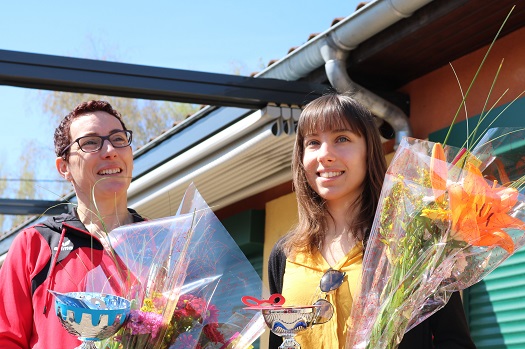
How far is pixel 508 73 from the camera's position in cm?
536

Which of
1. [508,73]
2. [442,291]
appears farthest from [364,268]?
[508,73]

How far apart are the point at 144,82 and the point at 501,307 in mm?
2466

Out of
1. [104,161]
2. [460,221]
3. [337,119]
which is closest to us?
[460,221]

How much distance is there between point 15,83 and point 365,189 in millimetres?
3033

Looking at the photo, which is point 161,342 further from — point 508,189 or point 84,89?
point 84,89

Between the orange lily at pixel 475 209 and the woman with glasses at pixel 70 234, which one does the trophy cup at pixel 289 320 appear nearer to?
the orange lily at pixel 475 209

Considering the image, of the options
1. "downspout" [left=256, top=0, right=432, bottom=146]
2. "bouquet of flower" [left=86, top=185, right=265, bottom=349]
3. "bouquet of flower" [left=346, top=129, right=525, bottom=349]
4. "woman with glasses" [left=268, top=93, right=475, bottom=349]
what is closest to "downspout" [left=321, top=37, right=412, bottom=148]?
"downspout" [left=256, top=0, right=432, bottom=146]

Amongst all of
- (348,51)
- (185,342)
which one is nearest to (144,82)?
(348,51)

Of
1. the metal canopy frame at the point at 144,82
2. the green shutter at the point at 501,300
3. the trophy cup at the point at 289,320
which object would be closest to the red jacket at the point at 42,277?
the trophy cup at the point at 289,320

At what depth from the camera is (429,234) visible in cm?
238

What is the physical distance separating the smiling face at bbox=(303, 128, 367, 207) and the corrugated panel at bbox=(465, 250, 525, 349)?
2.75 m

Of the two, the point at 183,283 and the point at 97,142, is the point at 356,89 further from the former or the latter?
the point at 183,283

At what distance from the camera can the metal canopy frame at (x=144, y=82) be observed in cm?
522

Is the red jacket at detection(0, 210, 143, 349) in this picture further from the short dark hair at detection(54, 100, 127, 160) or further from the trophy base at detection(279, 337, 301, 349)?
the trophy base at detection(279, 337, 301, 349)
